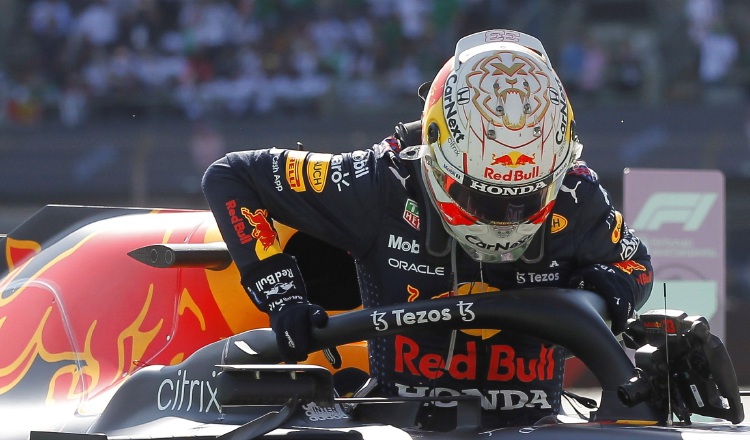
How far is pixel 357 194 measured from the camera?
149 inches

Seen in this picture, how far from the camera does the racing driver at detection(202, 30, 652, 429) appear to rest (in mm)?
3312

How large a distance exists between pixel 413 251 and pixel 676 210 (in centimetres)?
374

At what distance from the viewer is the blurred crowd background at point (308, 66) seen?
14617 mm

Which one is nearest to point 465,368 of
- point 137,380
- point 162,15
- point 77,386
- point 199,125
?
point 137,380

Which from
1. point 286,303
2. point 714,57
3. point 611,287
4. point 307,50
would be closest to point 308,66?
point 307,50

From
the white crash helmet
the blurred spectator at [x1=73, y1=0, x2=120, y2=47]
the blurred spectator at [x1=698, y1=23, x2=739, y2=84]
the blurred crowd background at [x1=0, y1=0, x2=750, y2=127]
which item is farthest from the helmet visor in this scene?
the blurred spectator at [x1=73, y1=0, x2=120, y2=47]

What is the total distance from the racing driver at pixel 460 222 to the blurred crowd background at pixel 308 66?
891cm

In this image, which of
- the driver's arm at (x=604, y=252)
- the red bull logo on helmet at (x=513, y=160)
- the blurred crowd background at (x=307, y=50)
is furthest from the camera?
the blurred crowd background at (x=307, y=50)

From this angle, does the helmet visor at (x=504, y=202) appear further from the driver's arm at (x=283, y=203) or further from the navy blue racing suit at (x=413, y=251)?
the driver's arm at (x=283, y=203)

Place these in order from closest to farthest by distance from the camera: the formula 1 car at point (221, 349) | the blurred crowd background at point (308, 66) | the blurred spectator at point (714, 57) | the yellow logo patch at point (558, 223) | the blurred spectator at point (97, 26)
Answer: the formula 1 car at point (221, 349) < the yellow logo patch at point (558, 223) < the blurred crowd background at point (308, 66) < the blurred spectator at point (714, 57) < the blurred spectator at point (97, 26)

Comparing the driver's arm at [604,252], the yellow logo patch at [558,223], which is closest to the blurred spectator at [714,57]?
the driver's arm at [604,252]

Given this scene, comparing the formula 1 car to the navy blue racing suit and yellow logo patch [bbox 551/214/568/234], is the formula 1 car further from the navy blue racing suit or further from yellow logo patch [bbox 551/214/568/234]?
yellow logo patch [bbox 551/214/568/234]

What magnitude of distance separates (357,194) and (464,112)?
56 cm

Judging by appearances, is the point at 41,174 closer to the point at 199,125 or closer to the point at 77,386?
the point at 199,125
